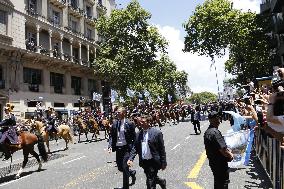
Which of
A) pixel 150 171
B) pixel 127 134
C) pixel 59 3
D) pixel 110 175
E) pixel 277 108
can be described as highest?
pixel 59 3

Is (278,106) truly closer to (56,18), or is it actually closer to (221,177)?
(221,177)

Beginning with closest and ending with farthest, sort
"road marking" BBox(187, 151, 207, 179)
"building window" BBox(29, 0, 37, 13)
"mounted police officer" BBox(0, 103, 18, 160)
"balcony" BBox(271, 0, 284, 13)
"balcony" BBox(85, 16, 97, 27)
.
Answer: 1. "road marking" BBox(187, 151, 207, 179)
2. "mounted police officer" BBox(0, 103, 18, 160)
3. "building window" BBox(29, 0, 37, 13)
4. "balcony" BBox(271, 0, 284, 13)
5. "balcony" BBox(85, 16, 97, 27)

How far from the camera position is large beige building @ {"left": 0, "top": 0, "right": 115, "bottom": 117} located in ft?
115

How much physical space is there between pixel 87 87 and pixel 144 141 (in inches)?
1743

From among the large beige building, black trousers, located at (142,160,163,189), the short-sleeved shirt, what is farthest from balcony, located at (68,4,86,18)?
the short-sleeved shirt

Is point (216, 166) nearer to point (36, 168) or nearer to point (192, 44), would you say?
point (36, 168)

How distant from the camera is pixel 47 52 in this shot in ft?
135

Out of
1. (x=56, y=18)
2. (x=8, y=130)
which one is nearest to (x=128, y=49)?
(x=56, y=18)

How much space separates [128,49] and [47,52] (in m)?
13.9

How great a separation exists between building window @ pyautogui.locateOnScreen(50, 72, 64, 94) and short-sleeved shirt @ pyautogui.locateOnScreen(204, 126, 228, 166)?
1450 inches

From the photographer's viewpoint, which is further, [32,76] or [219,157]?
[32,76]

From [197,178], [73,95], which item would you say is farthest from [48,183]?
[73,95]

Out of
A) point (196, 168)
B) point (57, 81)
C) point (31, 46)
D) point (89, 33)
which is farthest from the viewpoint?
point (89, 33)

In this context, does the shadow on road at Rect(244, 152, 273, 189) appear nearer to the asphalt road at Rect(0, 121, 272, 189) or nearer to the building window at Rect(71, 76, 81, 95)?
the asphalt road at Rect(0, 121, 272, 189)
